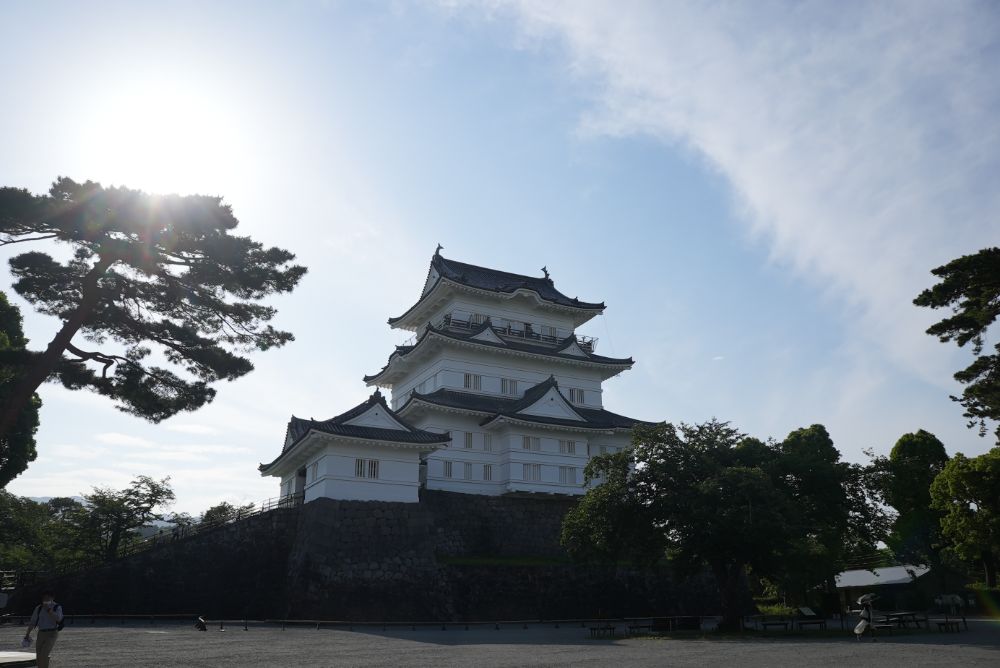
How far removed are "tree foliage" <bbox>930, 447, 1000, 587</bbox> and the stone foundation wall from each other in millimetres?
14918

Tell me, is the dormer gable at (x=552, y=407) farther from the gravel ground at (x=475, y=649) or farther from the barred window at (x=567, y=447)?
the gravel ground at (x=475, y=649)

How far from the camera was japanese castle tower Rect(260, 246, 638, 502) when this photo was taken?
32.0m

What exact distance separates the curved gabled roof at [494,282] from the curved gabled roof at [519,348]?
3158mm

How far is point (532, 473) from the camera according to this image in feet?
122

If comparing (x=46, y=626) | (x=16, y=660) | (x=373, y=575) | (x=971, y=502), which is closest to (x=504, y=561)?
(x=373, y=575)

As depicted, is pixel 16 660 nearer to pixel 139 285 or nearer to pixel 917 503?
pixel 139 285

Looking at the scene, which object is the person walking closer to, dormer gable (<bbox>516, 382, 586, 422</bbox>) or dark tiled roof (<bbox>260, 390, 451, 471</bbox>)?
dark tiled roof (<bbox>260, 390, 451, 471</bbox>)

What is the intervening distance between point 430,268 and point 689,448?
86.5 feet

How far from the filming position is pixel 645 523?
81.8 ft

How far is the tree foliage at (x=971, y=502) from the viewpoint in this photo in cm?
3616

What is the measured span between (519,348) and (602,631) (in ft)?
63.2

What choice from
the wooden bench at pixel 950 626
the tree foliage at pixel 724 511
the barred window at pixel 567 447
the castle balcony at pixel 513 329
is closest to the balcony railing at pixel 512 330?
the castle balcony at pixel 513 329

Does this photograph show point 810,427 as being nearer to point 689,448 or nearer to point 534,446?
point 534,446

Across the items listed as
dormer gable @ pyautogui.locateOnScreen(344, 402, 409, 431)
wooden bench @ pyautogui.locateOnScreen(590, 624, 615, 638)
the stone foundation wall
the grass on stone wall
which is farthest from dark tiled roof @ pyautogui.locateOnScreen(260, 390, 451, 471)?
wooden bench @ pyautogui.locateOnScreen(590, 624, 615, 638)
